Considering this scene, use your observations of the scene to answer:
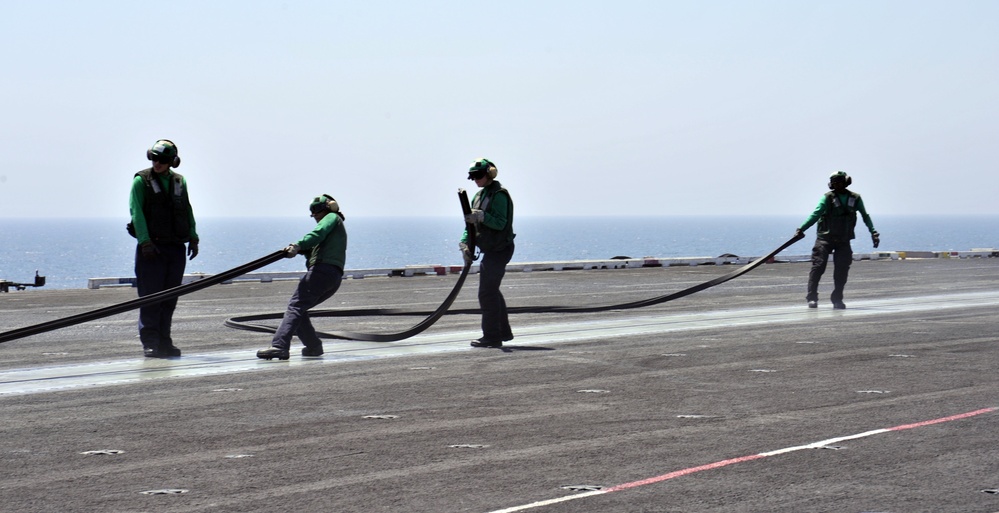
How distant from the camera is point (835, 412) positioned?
8.93 meters

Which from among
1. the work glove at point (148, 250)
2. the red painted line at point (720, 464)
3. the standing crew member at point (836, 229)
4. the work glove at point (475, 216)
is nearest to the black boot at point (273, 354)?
the work glove at point (148, 250)

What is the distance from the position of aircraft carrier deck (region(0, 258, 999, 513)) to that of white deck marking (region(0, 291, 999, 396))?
63 millimetres

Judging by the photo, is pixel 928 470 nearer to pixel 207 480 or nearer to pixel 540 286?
pixel 207 480

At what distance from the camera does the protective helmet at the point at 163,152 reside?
11938 mm

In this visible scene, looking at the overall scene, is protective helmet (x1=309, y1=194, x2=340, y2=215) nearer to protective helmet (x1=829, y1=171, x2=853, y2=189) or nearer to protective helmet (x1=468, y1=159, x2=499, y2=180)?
protective helmet (x1=468, y1=159, x2=499, y2=180)

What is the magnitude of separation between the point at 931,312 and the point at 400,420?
11.5 metres

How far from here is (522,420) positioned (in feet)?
28.0

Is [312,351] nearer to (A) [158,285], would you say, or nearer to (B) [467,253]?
(A) [158,285]

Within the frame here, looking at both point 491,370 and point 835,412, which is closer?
point 835,412

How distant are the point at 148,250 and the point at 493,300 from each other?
3657mm

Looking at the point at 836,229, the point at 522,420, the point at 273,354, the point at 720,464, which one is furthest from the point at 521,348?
the point at 836,229

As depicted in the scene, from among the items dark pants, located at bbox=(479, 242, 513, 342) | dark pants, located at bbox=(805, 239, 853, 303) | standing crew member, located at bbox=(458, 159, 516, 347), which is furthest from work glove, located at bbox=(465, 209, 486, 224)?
dark pants, located at bbox=(805, 239, 853, 303)

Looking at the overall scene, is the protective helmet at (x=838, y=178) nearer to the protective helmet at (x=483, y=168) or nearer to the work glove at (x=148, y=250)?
the protective helmet at (x=483, y=168)

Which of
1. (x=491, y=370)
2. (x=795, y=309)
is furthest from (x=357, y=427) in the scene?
(x=795, y=309)
